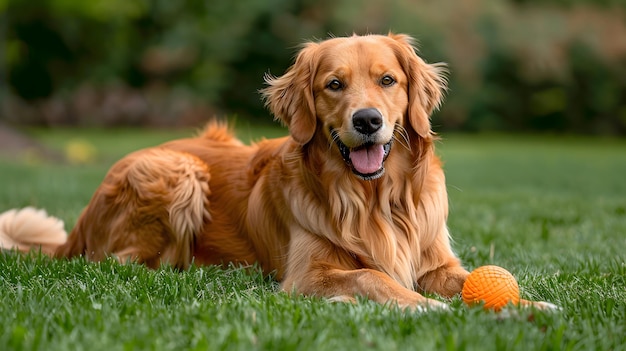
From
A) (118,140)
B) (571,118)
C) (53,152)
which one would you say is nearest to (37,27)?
(118,140)

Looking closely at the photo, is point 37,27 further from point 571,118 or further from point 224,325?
point 224,325

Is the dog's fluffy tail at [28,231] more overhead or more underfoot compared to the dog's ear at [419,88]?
more underfoot

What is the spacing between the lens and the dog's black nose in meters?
3.69

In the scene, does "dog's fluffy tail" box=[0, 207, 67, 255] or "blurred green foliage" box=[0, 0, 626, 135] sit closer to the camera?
"dog's fluffy tail" box=[0, 207, 67, 255]

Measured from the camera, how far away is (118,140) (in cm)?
2017

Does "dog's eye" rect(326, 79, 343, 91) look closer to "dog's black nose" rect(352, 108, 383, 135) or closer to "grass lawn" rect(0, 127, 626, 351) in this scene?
"dog's black nose" rect(352, 108, 383, 135)

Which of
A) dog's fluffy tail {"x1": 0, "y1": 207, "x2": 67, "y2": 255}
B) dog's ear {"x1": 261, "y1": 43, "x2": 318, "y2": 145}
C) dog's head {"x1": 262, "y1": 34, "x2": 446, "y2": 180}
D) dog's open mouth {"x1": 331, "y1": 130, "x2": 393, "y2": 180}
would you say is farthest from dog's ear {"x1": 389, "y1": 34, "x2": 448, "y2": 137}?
dog's fluffy tail {"x1": 0, "y1": 207, "x2": 67, "y2": 255}

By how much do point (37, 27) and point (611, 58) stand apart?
2203 centimetres

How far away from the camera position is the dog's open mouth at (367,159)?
3.86 meters

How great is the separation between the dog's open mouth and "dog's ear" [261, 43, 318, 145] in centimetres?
25

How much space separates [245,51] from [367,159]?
82.8ft

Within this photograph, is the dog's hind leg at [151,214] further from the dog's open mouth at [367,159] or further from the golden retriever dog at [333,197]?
the dog's open mouth at [367,159]

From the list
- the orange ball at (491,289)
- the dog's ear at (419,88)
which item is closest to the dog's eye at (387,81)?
the dog's ear at (419,88)

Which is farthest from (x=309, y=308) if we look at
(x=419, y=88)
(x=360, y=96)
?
(x=419, y=88)
